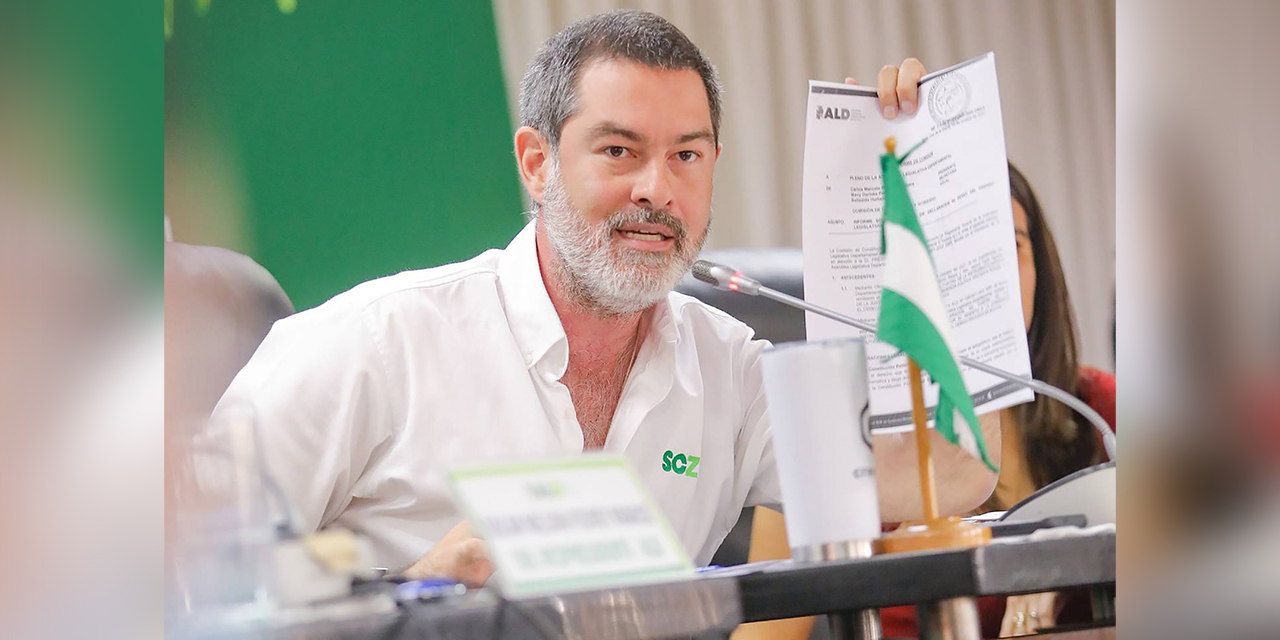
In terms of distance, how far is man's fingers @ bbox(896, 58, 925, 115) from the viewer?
948mm

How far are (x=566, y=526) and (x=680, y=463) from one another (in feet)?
2.18

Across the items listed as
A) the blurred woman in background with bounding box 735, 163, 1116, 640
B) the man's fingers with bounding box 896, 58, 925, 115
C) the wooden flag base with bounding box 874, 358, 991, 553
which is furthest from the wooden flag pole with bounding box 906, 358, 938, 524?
the man's fingers with bounding box 896, 58, 925, 115

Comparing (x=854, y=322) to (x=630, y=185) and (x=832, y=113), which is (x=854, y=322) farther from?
(x=630, y=185)

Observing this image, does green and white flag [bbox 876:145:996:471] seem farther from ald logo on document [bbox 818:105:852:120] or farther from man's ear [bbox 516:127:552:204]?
man's ear [bbox 516:127:552:204]

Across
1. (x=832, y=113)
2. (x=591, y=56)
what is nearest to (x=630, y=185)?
(x=591, y=56)

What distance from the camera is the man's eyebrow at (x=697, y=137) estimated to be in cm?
114

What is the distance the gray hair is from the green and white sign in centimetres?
64

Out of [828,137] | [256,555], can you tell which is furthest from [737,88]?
[256,555]

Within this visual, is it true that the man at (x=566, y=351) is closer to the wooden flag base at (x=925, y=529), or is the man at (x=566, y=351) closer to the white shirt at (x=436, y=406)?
the white shirt at (x=436, y=406)

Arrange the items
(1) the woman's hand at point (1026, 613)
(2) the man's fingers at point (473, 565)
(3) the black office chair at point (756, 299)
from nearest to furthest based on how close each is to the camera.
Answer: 1. (2) the man's fingers at point (473, 565)
2. (1) the woman's hand at point (1026, 613)
3. (3) the black office chair at point (756, 299)

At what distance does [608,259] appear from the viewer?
1.21m
